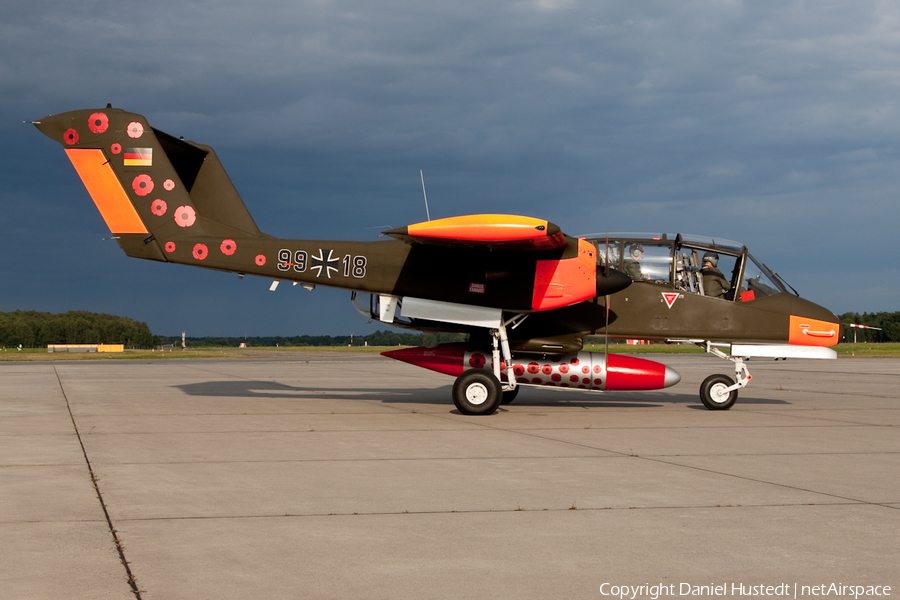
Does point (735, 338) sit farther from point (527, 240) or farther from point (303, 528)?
point (303, 528)

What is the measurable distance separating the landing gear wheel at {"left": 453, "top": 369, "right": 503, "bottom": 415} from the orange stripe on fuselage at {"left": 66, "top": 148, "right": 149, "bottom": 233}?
6543 mm

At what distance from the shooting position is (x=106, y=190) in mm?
13906

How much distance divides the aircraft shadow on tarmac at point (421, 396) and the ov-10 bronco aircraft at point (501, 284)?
4.87 ft

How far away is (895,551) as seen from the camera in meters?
4.56

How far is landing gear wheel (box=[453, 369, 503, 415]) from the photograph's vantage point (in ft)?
41.0

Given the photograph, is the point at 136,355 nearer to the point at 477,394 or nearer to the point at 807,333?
the point at 477,394

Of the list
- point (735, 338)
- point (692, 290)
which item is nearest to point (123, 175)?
point (692, 290)

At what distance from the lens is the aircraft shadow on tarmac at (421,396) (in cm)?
1525

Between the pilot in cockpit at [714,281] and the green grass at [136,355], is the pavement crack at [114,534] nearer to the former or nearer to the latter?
the pilot in cockpit at [714,281]

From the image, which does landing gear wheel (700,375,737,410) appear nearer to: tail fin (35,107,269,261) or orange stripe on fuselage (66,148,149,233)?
tail fin (35,107,269,261)

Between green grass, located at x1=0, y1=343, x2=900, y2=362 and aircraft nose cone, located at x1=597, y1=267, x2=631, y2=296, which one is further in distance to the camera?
green grass, located at x1=0, y1=343, x2=900, y2=362

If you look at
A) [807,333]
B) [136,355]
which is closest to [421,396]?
[807,333]

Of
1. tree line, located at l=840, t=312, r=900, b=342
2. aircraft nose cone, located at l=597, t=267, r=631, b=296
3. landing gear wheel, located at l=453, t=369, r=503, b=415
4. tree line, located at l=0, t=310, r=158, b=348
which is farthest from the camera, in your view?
tree line, located at l=0, t=310, r=158, b=348

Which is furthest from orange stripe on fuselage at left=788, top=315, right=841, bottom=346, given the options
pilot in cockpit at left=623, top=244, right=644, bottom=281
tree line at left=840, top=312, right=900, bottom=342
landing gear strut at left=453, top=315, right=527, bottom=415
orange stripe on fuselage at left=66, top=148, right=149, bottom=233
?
tree line at left=840, top=312, right=900, bottom=342
